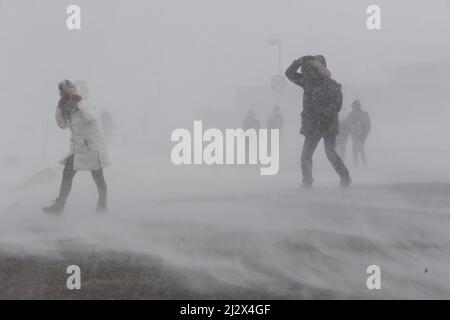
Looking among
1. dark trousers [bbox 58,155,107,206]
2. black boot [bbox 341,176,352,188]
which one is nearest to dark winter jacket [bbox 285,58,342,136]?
black boot [bbox 341,176,352,188]

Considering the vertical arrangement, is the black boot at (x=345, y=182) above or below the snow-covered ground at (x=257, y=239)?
above

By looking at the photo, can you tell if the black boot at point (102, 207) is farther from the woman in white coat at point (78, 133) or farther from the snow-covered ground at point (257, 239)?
the woman in white coat at point (78, 133)

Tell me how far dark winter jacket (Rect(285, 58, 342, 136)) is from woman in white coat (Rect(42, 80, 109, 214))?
2.29 m

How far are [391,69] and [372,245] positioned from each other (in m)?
36.1

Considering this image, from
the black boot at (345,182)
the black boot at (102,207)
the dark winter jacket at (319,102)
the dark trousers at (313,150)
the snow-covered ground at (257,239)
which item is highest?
the dark winter jacket at (319,102)

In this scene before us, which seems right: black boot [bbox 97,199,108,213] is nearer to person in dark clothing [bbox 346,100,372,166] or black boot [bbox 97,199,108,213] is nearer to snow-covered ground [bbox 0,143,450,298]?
snow-covered ground [bbox 0,143,450,298]

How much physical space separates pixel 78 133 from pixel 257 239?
7.49 ft

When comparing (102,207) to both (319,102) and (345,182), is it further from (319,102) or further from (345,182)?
(345,182)

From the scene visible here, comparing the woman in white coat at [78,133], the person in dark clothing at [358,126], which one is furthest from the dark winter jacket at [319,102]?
the person in dark clothing at [358,126]

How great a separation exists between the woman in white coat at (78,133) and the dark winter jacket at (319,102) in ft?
7.50

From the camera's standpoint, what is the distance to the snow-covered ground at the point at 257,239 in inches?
134

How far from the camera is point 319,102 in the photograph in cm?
562

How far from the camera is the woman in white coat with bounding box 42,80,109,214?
16.7ft
